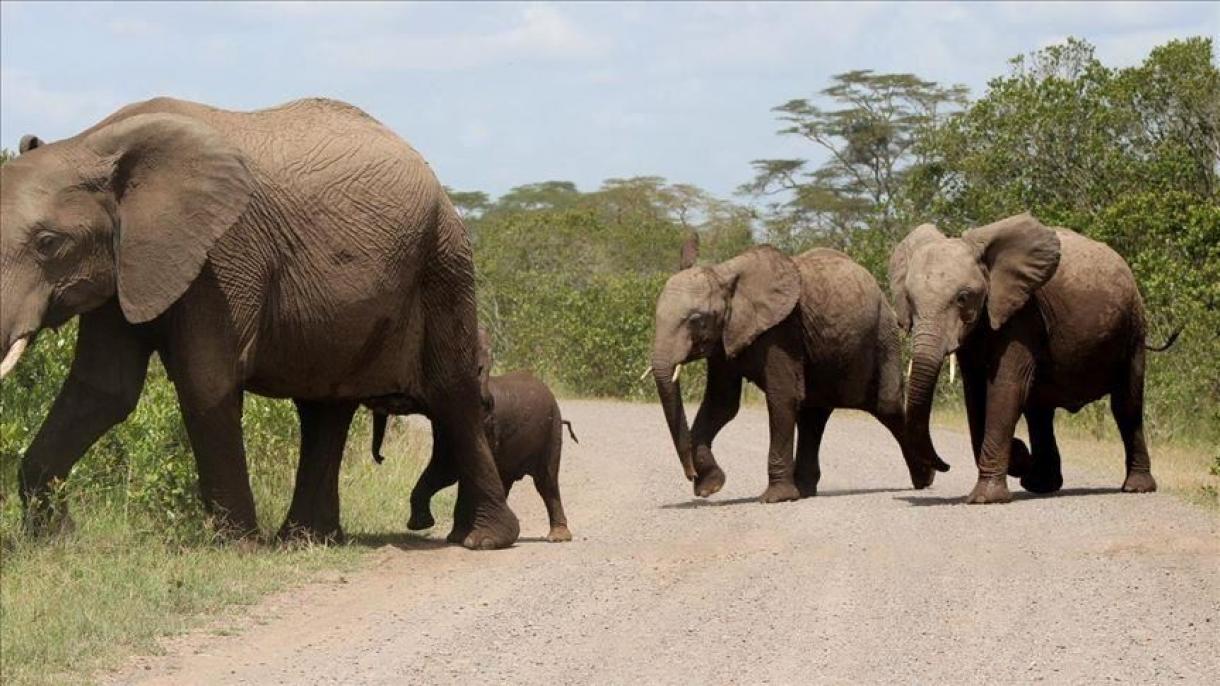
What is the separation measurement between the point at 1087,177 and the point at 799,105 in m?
25.4

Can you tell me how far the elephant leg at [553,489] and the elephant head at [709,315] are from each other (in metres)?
1.27

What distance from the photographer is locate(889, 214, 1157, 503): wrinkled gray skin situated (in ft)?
45.9

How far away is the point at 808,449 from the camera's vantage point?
15703 millimetres

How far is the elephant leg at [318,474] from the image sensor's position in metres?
12.2

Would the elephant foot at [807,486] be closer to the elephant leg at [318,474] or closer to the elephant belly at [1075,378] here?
the elephant belly at [1075,378]

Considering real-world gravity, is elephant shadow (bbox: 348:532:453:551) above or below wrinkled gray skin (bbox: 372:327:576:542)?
below

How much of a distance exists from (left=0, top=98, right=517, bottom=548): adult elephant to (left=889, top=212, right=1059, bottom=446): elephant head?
313 centimetres

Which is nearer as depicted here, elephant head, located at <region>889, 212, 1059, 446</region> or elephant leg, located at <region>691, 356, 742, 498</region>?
elephant head, located at <region>889, 212, 1059, 446</region>

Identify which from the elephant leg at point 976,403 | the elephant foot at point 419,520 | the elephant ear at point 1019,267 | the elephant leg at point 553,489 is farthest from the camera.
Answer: the elephant leg at point 976,403

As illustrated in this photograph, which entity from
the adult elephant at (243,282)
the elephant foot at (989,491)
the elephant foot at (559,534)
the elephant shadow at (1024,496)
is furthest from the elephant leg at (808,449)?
the adult elephant at (243,282)

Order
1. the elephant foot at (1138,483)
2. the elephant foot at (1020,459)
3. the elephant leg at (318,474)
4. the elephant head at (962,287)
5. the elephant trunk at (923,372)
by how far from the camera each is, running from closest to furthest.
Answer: the elephant leg at (318,474)
the elephant trunk at (923,372)
the elephant head at (962,287)
the elephant foot at (1138,483)
the elephant foot at (1020,459)

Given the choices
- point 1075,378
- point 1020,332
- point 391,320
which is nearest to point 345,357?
point 391,320

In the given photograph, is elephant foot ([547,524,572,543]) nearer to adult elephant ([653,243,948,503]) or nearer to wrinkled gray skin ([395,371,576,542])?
wrinkled gray skin ([395,371,576,542])

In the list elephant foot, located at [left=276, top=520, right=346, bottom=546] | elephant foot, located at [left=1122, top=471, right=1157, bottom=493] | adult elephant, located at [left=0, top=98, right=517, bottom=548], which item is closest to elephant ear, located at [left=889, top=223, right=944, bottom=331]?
elephant foot, located at [left=1122, top=471, right=1157, bottom=493]
